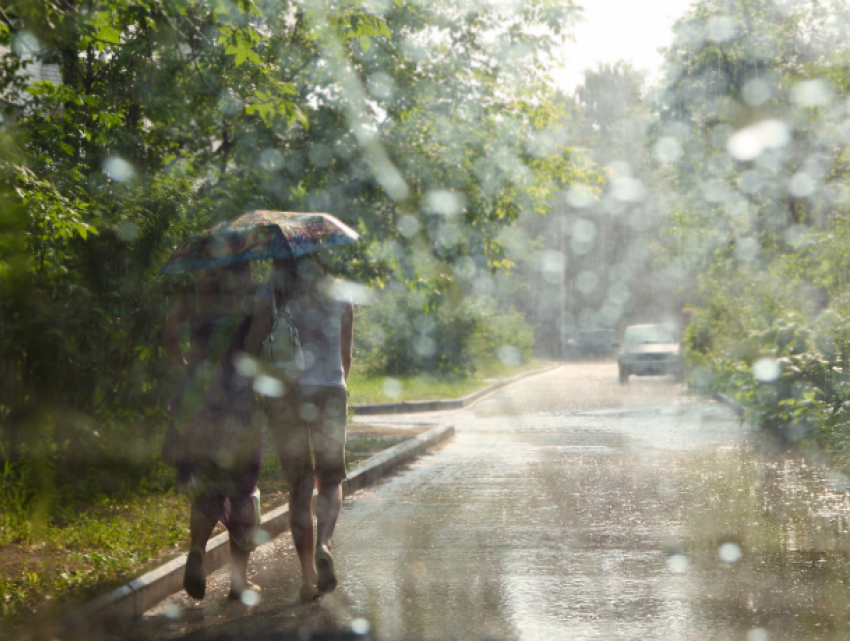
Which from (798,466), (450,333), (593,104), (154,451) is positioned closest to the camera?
(154,451)

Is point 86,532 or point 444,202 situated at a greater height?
point 444,202

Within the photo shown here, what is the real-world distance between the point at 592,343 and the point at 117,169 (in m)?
50.7

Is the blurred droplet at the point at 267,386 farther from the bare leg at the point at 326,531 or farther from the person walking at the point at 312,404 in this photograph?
the bare leg at the point at 326,531

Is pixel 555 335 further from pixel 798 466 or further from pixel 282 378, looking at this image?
pixel 282 378

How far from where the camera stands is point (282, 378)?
208 inches

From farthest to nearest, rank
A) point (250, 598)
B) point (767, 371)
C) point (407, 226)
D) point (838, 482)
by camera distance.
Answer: point (767, 371) → point (407, 226) → point (838, 482) → point (250, 598)

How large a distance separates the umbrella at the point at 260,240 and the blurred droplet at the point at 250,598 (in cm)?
190

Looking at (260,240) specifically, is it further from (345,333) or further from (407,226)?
(407,226)

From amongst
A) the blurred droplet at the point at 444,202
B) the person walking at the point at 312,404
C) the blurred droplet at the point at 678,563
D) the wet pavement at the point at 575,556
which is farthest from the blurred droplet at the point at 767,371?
the person walking at the point at 312,404

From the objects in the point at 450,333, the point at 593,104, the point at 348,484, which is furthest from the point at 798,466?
the point at 593,104

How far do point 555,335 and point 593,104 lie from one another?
69.8ft

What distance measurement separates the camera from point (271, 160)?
13227mm

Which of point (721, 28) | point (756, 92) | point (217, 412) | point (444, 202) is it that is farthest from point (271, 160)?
point (721, 28)

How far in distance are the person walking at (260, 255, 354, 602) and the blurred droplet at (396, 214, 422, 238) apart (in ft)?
28.5
